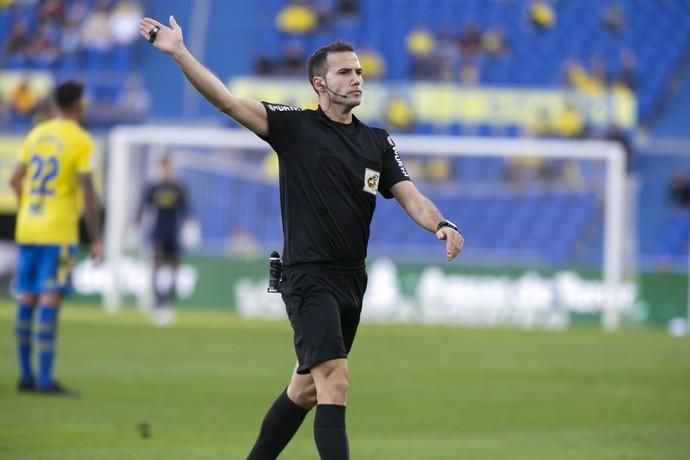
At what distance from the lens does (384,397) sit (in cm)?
1259

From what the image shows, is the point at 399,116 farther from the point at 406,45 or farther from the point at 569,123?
the point at 569,123

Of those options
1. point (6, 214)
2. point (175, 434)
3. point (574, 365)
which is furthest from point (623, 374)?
point (6, 214)

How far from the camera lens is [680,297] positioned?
2508 cm

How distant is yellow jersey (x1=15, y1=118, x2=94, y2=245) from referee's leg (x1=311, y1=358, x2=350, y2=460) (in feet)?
19.2

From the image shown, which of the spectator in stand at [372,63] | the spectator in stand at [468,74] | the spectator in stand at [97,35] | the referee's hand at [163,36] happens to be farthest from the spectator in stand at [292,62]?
the referee's hand at [163,36]

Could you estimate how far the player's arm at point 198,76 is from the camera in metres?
6.30

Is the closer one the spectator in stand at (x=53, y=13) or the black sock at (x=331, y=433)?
the black sock at (x=331, y=433)

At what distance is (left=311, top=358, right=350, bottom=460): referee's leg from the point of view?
6.30 meters

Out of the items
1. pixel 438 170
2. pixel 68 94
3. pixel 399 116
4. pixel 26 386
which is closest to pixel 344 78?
pixel 68 94

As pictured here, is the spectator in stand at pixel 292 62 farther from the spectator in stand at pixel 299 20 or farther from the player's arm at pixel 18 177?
the player's arm at pixel 18 177

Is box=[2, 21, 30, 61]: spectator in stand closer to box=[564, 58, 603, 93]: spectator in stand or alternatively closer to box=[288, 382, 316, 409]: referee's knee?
box=[564, 58, 603, 93]: spectator in stand

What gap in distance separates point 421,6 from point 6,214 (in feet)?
42.8

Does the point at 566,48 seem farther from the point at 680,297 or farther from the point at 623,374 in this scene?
the point at 623,374

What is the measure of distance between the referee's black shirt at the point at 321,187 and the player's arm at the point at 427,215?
0.61 ft
